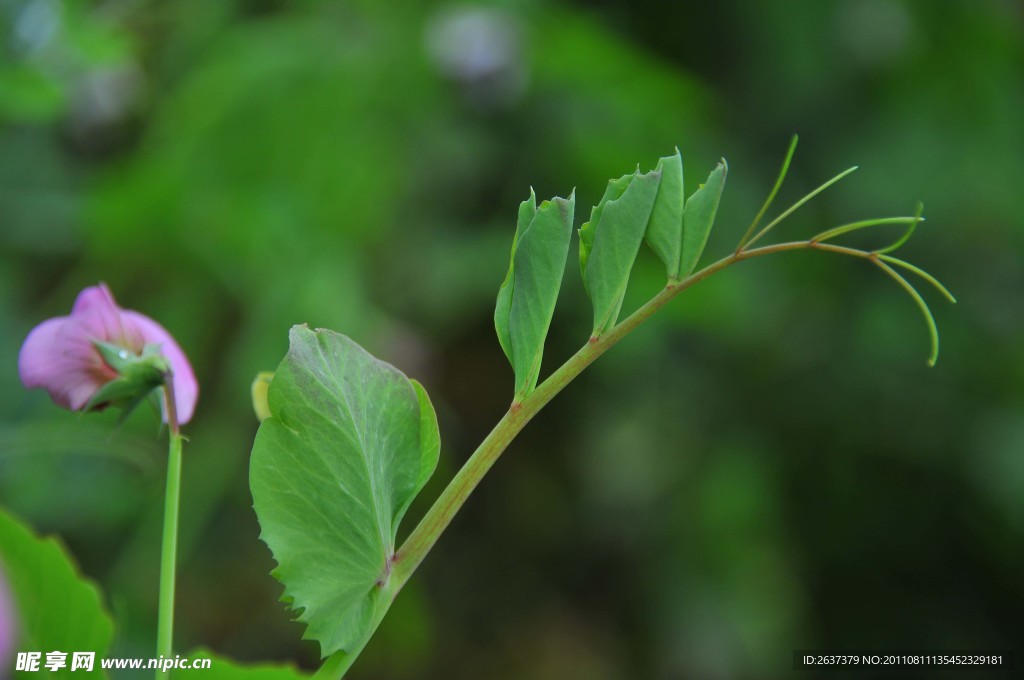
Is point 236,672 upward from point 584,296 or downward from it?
upward

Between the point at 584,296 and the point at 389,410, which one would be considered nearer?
the point at 389,410

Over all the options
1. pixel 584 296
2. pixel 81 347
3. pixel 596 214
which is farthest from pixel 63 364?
pixel 584 296

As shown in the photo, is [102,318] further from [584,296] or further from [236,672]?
[584,296]

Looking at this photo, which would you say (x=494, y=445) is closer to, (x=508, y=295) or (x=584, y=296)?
(x=508, y=295)

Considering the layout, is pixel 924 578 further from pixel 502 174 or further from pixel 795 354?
pixel 502 174

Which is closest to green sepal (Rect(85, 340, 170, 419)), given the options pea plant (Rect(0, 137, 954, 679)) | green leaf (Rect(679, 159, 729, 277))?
pea plant (Rect(0, 137, 954, 679))

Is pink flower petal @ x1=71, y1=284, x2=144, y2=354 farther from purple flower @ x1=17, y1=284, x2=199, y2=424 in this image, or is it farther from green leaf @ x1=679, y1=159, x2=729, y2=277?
green leaf @ x1=679, y1=159, x2=729, y2=277
